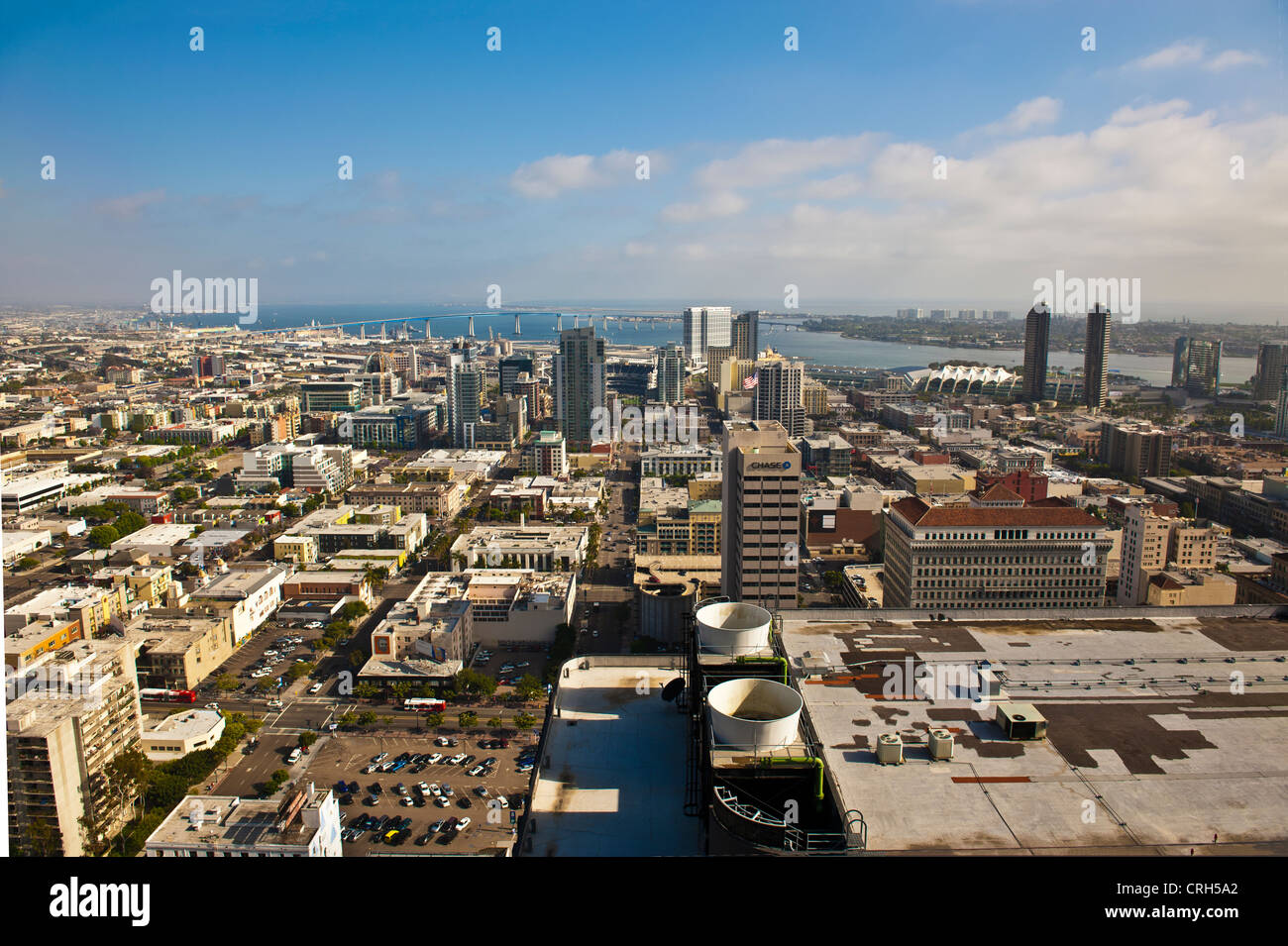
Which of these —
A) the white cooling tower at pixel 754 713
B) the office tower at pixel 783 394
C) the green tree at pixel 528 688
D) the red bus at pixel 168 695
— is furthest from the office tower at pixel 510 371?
the white cooling tower at pixel 754 713

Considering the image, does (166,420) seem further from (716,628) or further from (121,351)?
(716,628)

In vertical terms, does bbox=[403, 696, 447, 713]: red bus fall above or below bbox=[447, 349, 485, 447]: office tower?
below

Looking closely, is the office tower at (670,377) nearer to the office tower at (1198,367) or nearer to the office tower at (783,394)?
the office tower at (783,394)

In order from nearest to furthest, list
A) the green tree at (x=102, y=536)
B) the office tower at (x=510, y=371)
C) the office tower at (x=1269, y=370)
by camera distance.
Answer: the green tree at (x=102, y=536)
the office tower at (x=1269, y=370)
the office tower at (x=510, y=371)

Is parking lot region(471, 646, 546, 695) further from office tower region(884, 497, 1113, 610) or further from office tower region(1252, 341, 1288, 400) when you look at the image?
office tower region(1252, 341, 1288, 400)

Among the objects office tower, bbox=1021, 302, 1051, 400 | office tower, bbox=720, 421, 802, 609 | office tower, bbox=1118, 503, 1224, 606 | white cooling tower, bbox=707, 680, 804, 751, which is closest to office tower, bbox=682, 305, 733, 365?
office tower, bbox=1021, 302, 1051, 400

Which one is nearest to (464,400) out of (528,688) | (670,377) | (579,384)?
(579,384)
